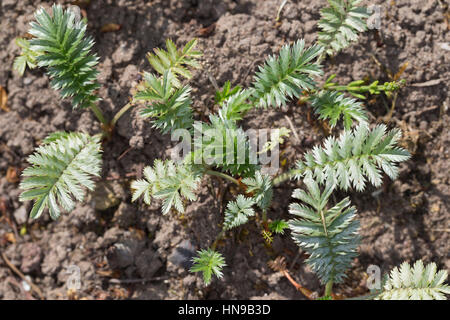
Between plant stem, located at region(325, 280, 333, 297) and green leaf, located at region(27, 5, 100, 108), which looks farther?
plant stem, located at region(325, 280, 333, 297)

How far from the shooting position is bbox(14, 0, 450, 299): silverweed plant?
98.3 inches

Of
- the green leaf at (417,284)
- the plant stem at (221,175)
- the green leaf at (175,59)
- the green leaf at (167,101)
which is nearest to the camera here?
the green leaf at (417,284)

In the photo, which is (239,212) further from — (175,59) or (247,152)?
(175,59)

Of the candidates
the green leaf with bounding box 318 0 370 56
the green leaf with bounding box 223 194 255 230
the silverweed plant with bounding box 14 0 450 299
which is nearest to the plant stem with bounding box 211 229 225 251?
the silverweed plant with bounding box 14 0 450 299

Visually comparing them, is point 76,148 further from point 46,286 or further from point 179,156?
point 46,286

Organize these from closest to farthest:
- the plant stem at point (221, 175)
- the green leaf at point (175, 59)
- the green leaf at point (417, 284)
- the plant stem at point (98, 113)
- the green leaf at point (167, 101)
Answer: the green leaf at point (417, 284) < the green leaf at point (167, 101) < the green leaf at point (175, 59) < the plant stem at point (221, 175) < the plant stem at point (98, 113)

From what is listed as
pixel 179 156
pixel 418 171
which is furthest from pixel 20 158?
pixel 418 171

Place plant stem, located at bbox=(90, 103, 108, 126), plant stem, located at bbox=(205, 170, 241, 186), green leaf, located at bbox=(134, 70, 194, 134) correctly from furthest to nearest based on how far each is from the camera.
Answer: plant stem, located at bbox=(90, 103, 108, 126) < plant stem, located at bbox=(205, 170, 241, 186) < green leaf, located at bbox=(134, 70, 194, 134)

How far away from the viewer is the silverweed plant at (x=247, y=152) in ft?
8.19

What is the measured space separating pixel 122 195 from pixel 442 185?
221 centimetres

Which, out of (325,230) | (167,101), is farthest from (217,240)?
(167,101)

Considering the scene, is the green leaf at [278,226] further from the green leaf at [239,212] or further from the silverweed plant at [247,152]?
the green leaf at [239,212]

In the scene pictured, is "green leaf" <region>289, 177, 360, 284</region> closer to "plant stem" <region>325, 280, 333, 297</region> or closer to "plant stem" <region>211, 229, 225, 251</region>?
"plant stem" <region>325, 280, 333, 297</region>

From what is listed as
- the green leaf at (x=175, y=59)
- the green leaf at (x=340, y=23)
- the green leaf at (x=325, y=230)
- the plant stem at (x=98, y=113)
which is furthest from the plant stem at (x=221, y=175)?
the green leaf at (x=340, y=23)
